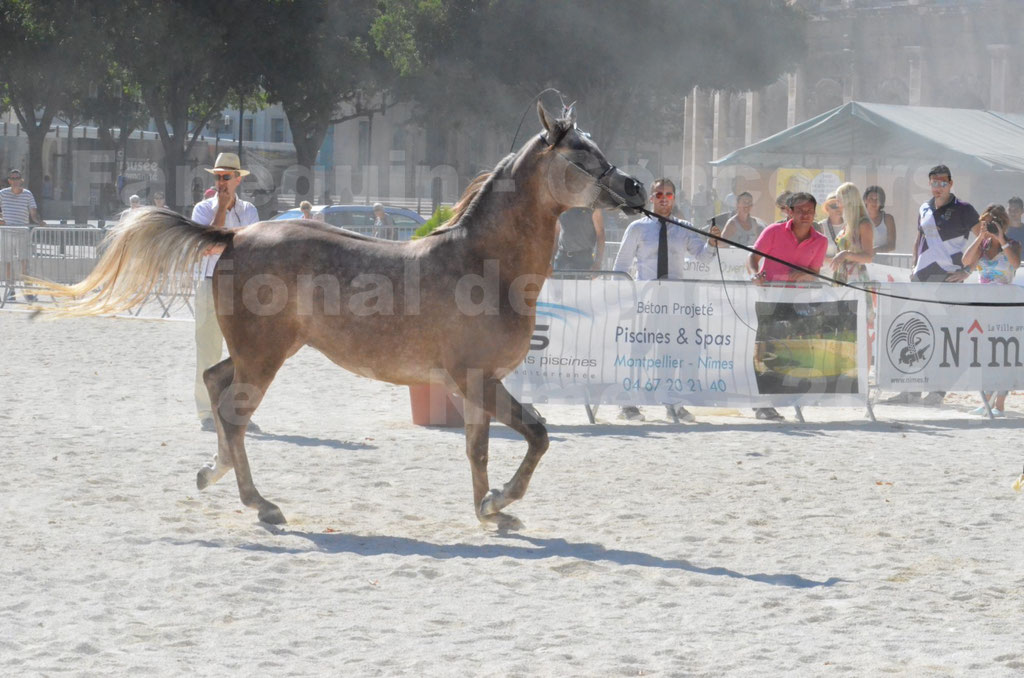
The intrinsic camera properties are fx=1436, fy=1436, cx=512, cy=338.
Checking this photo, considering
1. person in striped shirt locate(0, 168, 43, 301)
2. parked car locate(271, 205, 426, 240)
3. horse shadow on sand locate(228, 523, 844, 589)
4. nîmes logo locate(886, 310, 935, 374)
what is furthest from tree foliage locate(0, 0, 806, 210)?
horse shadow on sand locate(228, 523, 844, 589)

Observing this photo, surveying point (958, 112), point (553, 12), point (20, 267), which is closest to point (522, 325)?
point (20, 267)

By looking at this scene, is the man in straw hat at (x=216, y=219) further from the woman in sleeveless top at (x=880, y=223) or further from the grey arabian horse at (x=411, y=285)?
the woman in sleeveless top at (x=880, y=223)

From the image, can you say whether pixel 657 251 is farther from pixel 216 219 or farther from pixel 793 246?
pixel 216 219

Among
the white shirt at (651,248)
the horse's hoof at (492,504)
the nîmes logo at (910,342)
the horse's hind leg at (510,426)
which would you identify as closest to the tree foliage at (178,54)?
the white shirt at (651,248)

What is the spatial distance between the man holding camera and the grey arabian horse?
6.82 m

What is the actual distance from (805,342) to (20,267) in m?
15.7

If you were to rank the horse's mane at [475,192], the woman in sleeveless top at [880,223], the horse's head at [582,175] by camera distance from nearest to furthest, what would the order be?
the horse's head at [582,175], the horse's mane at [475,192], the woman in sleeveless top at [880,223]

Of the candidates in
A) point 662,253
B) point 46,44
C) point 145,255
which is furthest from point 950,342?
point 46,44

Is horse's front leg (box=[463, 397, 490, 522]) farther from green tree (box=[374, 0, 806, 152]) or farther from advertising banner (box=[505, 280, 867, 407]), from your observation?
green tree (box=[374, 0, 806, 152])

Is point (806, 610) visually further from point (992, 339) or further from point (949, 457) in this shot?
point (992, 339)

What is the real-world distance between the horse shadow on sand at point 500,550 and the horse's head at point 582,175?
5.73 feet

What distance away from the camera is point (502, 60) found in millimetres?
51688

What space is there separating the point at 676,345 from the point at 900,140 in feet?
71.8

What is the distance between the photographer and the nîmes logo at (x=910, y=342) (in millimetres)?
12586
